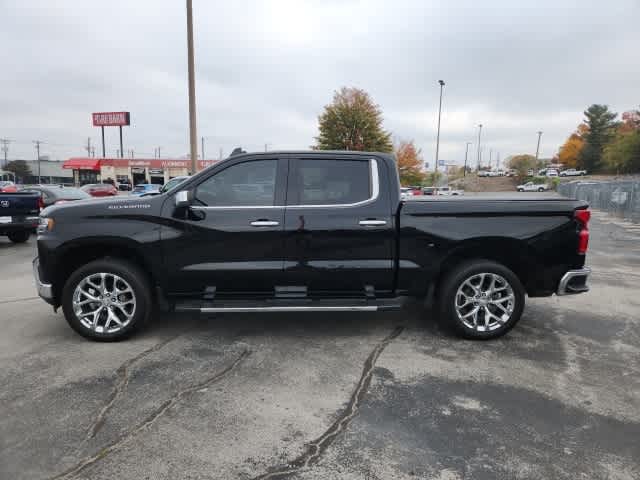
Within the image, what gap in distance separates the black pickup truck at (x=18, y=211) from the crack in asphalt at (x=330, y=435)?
9553 millimetres

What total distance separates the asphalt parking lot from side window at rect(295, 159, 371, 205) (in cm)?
144

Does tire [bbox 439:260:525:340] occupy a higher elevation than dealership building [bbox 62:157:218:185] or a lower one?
lower

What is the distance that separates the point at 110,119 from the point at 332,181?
63778 millimetres

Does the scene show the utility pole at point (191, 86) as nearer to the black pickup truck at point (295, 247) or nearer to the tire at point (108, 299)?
the black pickup truck at point (295, 247)

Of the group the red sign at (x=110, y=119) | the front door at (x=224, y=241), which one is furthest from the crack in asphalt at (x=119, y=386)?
the red sign at (x=110, y=119)

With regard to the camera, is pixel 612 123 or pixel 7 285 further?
pixel 612 123

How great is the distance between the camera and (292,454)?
8.28 ft

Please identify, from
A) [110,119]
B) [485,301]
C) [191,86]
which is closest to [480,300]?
[485,301]

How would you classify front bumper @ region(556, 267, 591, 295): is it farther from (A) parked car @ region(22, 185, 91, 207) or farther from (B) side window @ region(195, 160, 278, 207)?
(A) parked car @ region(22, 185, 91, 207)

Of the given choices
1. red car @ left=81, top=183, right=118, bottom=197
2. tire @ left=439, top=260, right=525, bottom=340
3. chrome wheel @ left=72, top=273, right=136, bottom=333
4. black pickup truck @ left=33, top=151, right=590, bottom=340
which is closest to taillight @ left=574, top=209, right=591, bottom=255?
black pickup truck @ left=33, top=151, right=590, bottom=340

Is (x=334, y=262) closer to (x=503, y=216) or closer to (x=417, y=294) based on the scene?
(x=417, y=294)

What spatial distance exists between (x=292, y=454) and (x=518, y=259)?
10.1ft

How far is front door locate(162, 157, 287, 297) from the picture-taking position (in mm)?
4105

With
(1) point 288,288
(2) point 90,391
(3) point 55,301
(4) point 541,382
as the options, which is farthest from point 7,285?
(4) point 541,382
